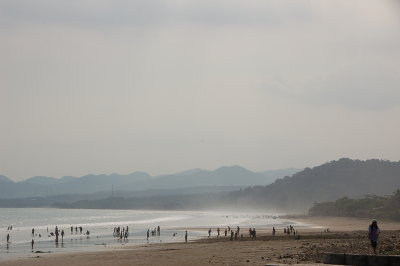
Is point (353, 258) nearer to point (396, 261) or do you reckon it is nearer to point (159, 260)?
point (396, 261)

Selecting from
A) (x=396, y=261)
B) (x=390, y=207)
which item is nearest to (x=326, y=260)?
(x=396, y=261)

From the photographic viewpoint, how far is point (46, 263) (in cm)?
4338

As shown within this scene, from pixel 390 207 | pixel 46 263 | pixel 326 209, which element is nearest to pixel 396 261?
pixel 46 263

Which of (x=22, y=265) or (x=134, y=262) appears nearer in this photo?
(x=134, y=262)

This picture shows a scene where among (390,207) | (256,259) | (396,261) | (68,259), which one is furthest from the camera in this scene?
(390,207)

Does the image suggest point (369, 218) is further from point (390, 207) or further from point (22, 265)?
point (22, 265)

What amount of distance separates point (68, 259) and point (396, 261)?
104ft

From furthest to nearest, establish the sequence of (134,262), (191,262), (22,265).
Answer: (22,265) → (134,262) → (191,262)

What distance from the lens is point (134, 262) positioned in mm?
39688

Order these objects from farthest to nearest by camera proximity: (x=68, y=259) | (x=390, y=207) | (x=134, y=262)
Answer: (x=390, y=207) → (x=68, y=259) → (x=134, y=262)

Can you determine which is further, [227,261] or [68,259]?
[68,259]

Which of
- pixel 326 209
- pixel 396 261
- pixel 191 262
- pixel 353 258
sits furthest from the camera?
pixel 326 209

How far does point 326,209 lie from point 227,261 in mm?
128310

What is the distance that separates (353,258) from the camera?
71.2 feet
